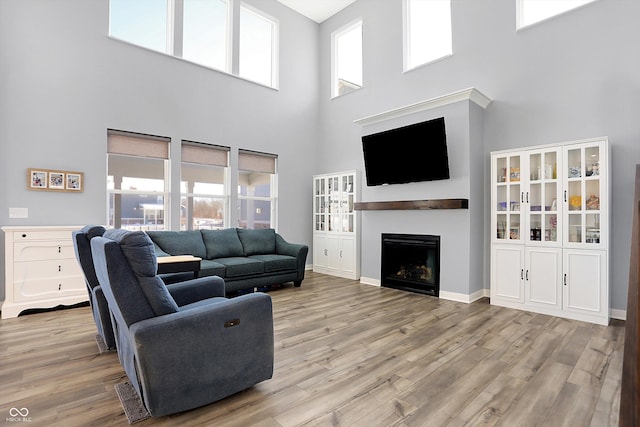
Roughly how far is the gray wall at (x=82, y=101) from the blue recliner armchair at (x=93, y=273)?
2251mm

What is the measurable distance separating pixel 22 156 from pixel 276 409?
14.8 ft

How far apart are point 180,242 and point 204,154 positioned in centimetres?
172

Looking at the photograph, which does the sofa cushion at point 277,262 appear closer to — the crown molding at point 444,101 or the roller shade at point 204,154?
the roller shade at point 204,154

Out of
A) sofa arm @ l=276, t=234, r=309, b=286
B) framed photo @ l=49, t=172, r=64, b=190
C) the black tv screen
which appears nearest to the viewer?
framed photo @ l=49, t=172, r=64, b=190

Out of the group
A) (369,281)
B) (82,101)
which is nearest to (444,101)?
(369,281)

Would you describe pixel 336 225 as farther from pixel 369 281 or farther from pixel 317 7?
pixel 317 7

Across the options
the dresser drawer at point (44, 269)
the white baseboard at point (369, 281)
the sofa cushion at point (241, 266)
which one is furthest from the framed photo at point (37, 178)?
the white baseboard at point (369, 281)

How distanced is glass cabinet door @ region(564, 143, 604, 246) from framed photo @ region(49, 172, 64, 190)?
625 cm

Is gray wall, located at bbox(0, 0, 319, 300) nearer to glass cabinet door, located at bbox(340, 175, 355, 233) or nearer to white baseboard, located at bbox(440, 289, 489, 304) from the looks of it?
glass cabinet door, located at bbox(340, 175, 355, 233)

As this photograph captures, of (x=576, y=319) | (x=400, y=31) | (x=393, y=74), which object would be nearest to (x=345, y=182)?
(x=393, y=74)

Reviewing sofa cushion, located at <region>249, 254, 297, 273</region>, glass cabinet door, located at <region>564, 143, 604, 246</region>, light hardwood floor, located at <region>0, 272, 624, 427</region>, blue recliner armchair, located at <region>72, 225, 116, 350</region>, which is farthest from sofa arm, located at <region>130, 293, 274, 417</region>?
glass cabinet door, located at <region>564, 143, 604, 246</region>

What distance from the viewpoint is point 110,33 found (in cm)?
490

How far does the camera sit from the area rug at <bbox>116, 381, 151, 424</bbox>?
1929 millimetres

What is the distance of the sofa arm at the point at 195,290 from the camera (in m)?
2.70
